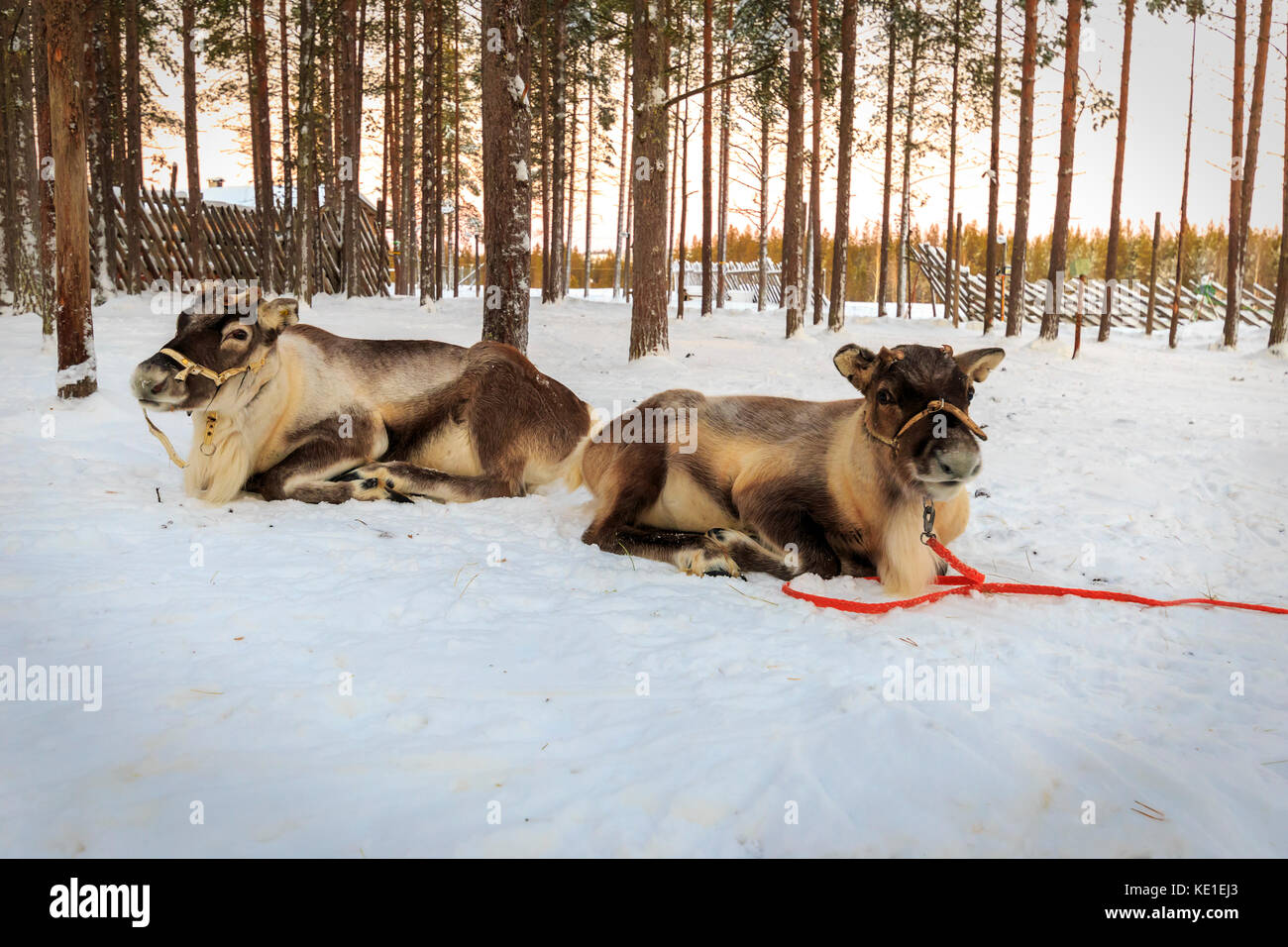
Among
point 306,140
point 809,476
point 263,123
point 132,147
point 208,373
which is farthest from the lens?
point 263,123

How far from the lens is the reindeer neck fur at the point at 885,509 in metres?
3.83

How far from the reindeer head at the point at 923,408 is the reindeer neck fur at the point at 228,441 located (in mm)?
3518

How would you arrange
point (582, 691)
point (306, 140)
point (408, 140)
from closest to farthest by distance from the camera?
point (582, 691) < point (306, 140) < point (408, 140)

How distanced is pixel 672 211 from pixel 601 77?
22.2ft

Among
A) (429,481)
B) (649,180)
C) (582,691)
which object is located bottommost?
(582,691)

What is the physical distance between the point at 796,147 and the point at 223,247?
18.1m

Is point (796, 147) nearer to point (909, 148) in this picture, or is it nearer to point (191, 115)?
point (909, 148)

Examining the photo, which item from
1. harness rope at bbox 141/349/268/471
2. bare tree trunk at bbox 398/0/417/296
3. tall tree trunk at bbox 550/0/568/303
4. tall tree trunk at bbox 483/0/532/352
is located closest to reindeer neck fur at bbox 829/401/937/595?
harness rope at bbox 141/349/268/471

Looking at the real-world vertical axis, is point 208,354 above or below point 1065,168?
below

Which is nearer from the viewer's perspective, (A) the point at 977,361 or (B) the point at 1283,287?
(A) the point at 977,361

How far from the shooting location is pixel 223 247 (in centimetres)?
2503

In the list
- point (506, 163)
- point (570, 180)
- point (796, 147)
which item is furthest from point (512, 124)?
point (570, 180)
